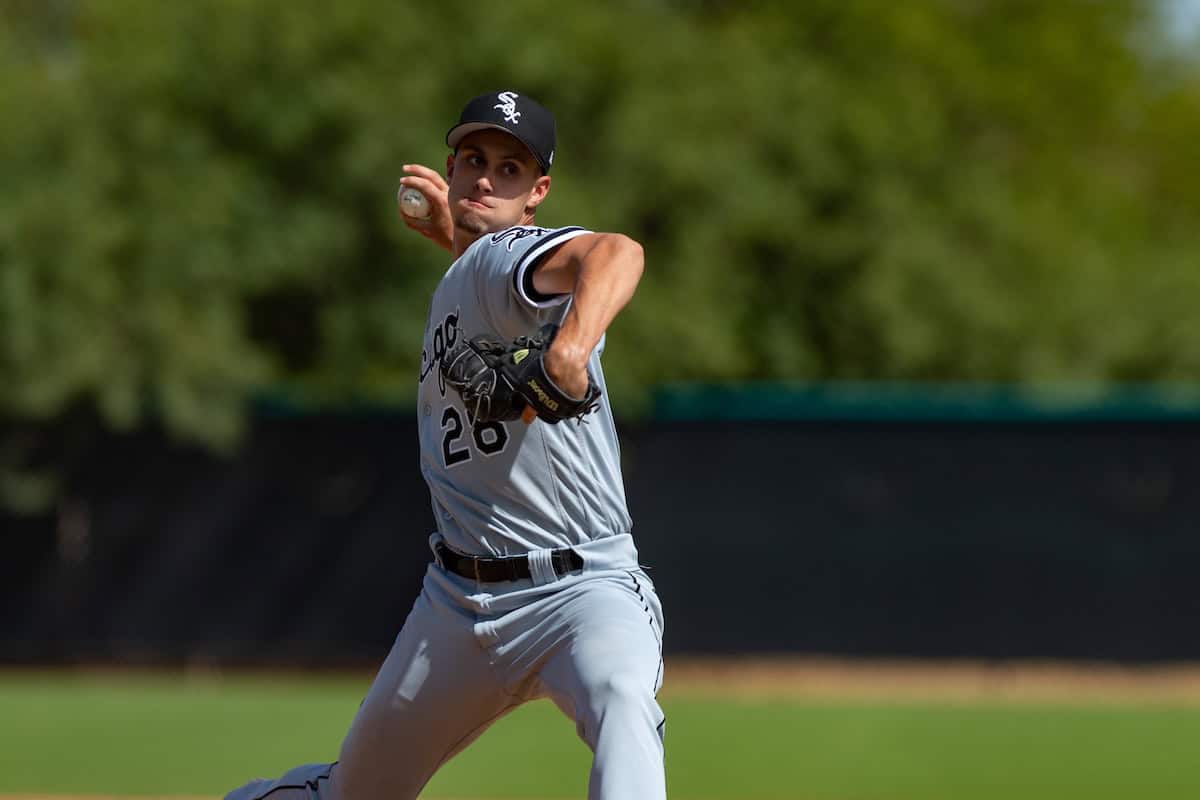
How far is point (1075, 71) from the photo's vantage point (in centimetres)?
2347

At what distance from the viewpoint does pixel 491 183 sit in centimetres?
414

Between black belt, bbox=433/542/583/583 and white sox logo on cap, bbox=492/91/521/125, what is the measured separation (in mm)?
1018

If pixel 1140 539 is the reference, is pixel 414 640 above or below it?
below

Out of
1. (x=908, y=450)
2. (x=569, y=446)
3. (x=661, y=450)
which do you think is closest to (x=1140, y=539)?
(x=908, y=450)

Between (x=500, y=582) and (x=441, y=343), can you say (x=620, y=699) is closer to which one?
(x=500, y=582)

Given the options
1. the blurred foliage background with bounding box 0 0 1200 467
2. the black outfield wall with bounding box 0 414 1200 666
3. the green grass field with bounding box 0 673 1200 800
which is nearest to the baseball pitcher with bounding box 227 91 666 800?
the green grass field with bounding box 0 673 1200 800

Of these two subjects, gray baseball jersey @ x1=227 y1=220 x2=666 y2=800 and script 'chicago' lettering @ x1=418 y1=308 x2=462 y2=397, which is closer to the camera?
gray baseball jersey @ x1=227 y1=220 x2=666 y2=800

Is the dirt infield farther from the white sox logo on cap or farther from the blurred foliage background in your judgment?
the white sox logo on cap

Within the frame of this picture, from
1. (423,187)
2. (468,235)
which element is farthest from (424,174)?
(468,235)

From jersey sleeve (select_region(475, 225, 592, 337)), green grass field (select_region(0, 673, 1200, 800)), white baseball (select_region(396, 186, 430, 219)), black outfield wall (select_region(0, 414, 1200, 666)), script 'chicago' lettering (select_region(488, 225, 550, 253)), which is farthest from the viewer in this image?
black outfield wall (select_region(0, 414, 1200, 666))

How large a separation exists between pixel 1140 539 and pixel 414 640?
33.3 feet

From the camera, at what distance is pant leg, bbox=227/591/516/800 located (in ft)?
12.6

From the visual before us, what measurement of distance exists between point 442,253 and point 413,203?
879 cm

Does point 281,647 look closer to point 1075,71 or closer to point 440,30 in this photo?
point 440,30
